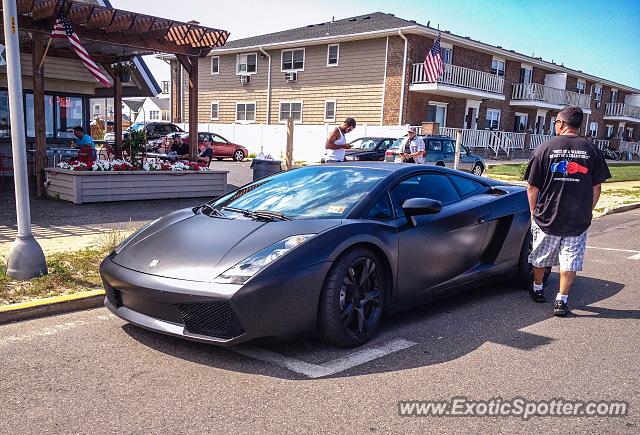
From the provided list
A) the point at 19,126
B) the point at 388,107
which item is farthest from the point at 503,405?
the point at 388,107

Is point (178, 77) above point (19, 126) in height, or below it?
above

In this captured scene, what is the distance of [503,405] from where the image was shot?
3.32 metres

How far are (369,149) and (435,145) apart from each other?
2433mm

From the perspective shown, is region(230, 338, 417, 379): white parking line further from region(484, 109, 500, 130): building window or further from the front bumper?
region(484, 109, 500, 130): building window

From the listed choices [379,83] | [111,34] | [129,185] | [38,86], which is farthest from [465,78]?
[38,86]

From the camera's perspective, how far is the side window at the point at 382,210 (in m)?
4.46

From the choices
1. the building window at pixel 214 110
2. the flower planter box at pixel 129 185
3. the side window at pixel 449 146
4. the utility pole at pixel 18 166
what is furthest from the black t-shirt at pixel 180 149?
the building window at pixel 214 110

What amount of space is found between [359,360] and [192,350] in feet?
3.86

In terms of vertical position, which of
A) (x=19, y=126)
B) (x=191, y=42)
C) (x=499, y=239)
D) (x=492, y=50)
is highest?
(x=492, y=50)

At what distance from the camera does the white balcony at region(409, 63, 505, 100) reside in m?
26.3

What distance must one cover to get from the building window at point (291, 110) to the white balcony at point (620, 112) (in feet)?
89.6

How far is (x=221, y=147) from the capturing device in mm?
25797

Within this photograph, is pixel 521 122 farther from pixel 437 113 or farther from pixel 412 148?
pixel 412 148

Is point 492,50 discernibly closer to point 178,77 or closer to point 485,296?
point 178,77
